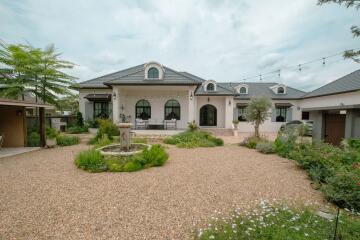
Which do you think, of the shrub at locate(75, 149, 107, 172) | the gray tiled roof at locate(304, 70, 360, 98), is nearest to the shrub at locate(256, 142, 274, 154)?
the shrub at locate(75, 149, 107, 172)

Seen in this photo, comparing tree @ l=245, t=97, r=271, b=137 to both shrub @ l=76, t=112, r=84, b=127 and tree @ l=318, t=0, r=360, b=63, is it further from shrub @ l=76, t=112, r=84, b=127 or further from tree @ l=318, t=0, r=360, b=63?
shrub @ l=76, t=112, r=84, b=127

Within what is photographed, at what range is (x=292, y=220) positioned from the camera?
279 cm

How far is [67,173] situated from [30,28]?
959cm

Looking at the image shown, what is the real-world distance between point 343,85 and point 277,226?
597 inches

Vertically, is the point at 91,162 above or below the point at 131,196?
above

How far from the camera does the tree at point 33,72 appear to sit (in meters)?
10.7

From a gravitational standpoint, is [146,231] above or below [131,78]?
below

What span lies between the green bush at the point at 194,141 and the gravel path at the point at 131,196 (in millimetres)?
3447

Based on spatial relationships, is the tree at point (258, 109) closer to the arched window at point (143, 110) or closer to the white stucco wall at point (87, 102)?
the arched window at point (143, 110)

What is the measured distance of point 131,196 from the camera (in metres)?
3.92

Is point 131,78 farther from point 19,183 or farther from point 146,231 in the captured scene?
point 146,231

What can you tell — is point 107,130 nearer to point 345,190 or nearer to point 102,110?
point 102,110

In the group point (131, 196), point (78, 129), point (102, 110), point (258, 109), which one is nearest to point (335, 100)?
point (258, 109)

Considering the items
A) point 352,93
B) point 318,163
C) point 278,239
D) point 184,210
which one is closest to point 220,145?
point 318,163
